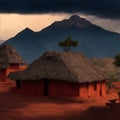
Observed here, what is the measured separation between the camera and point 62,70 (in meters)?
31.2

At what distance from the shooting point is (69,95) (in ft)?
99.3

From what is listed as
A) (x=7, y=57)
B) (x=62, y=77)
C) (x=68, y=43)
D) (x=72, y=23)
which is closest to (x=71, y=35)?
(x=72, y=23)

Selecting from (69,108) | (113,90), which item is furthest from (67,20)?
(69,108)

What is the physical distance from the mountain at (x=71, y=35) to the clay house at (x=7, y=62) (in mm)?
126013

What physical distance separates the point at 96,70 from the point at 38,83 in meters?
5.77

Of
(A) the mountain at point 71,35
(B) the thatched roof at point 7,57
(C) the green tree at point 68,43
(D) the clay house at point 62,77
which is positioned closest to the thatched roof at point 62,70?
(D) the clay house at point 62,77

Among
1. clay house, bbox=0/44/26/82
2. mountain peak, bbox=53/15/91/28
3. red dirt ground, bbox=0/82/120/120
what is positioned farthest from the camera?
mountain peak, bbox=53/15/91/28

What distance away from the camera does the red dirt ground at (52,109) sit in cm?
2191

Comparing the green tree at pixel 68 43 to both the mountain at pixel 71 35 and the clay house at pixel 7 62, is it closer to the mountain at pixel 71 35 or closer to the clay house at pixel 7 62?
the clay house at pixel 7 62

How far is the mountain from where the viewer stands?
179625mm

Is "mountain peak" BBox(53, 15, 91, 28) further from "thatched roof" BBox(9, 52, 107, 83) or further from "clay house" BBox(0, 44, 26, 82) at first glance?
"thatched roof" BBox(9, 52, 107, 83)

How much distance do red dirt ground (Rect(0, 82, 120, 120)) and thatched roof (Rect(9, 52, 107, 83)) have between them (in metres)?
1.97

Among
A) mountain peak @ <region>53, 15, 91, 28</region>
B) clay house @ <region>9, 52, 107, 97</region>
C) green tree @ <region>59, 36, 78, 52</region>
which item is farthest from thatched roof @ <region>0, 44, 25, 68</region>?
mountain peak @ <region>53, 15, 91, 28</region>

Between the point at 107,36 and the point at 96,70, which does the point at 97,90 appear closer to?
the point at 96,70
